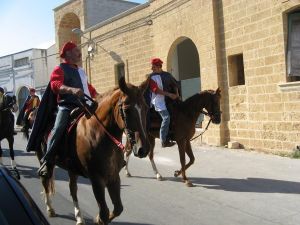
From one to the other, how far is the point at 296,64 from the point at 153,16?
728 centimetres

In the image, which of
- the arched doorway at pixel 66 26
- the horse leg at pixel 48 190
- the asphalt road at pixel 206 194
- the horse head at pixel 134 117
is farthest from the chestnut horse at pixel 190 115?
the arched doorway at pixel 66 26

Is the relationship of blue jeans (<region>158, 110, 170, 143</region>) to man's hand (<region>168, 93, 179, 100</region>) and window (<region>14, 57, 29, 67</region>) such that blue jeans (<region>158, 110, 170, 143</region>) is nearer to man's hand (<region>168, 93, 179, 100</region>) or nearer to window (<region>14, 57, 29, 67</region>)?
man's hand (<region>168, 93, 179, 100</region>)

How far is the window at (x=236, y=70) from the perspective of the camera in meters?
Answer: 12.7

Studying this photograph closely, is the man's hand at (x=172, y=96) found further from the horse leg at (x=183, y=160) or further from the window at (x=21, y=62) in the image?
the window at (x=21, y=62)

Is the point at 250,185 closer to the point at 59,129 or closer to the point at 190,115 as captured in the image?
the point at 190,115

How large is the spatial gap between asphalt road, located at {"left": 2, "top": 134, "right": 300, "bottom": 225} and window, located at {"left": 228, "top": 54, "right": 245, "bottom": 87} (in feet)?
8.69

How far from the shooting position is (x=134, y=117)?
14.3 feet

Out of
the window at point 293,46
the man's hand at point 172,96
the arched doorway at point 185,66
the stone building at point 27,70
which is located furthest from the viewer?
the stone building at point 27,70

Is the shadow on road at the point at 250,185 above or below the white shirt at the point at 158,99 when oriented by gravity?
below

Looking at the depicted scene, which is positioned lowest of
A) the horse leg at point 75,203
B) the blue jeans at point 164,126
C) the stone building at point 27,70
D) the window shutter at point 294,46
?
the horse leg at point 75,203

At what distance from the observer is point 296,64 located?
10641 mm

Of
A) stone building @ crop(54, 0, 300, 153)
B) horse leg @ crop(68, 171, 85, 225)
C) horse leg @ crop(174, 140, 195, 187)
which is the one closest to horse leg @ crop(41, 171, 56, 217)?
horse leg @ crop(68, 171, 85, 225)

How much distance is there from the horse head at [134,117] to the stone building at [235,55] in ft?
22.6

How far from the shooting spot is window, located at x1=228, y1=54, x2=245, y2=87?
1271cm
